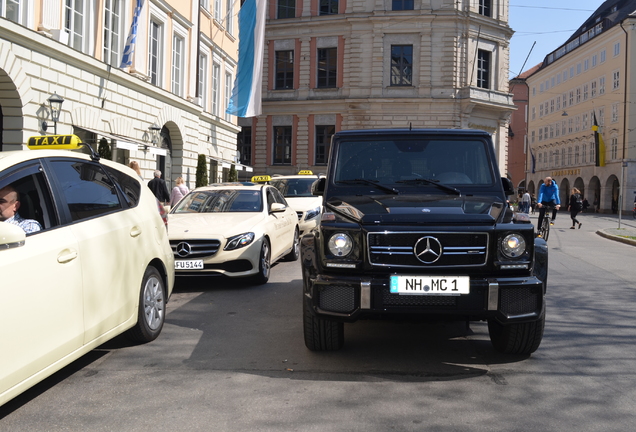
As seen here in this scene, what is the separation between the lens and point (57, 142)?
564 centimetres

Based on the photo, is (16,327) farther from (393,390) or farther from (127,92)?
(127,92)

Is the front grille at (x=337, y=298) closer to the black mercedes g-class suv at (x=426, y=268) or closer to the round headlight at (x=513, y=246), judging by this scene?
the black mercedes g-class suv at (x=426, y=268)

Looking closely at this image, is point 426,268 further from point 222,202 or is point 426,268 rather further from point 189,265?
point 222,202

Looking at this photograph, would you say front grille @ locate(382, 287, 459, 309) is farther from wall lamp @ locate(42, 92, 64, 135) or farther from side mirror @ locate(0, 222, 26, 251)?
wall lamp @ locate(42, 92, 64, 135)

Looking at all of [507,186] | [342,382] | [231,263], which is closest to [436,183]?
[507,186]

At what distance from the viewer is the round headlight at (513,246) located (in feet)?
15.3

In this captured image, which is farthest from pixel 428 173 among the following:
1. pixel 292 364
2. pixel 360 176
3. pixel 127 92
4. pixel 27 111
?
pixel 127 92

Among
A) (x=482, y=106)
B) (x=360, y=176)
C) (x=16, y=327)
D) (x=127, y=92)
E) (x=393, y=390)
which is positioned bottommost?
(x=393, y=390)

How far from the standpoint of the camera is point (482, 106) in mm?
43781

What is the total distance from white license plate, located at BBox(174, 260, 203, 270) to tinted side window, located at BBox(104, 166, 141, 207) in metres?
2.71

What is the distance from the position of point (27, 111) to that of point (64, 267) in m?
12.6

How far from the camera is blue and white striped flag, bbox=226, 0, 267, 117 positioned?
27.5m

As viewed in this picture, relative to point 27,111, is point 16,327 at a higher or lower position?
lower

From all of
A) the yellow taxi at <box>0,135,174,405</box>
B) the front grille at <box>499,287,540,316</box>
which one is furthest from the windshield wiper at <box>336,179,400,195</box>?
the yellow taxi at <box>0,135,174,405</box>
